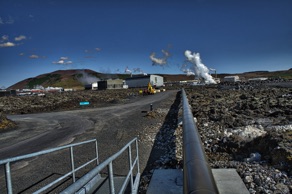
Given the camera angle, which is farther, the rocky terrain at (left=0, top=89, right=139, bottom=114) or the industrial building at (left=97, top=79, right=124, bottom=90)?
the industrial building at (left=97, top=79, right=124, bottom=90)

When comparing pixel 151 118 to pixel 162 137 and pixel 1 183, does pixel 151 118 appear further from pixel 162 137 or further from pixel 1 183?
pixel 1 183

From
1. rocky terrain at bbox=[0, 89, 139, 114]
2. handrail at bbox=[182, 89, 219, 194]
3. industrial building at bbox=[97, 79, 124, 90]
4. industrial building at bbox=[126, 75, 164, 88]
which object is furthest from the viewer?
industrial building at bbox=[97, 79, 124, 90]

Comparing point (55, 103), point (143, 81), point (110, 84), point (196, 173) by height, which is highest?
point (143, 81)

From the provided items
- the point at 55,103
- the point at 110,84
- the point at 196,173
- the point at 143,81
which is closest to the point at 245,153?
the point at 196,173

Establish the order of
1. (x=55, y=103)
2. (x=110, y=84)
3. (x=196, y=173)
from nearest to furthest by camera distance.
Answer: (x=196, y=173)
(x=55, y=103)
(x=110, y=84)

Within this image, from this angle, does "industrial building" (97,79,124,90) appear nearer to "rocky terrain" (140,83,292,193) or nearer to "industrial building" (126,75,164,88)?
"industrial building" (126,75,164,88)

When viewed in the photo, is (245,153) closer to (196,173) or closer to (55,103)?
(196,173)

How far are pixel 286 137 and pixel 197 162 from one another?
16.8 ft

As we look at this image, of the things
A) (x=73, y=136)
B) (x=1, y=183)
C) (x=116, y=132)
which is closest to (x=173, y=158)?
(x=1, y=183)

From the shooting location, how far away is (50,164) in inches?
315

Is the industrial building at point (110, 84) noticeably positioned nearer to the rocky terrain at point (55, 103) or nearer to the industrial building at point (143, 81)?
the industrial building at point (143, 81)

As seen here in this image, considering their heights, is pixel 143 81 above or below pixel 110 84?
above

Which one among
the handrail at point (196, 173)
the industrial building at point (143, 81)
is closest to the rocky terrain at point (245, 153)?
the handrail at point (196, 173)

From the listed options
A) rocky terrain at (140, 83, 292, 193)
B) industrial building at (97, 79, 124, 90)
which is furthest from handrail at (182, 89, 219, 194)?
industrial building at (97, 79, 124, 90)
